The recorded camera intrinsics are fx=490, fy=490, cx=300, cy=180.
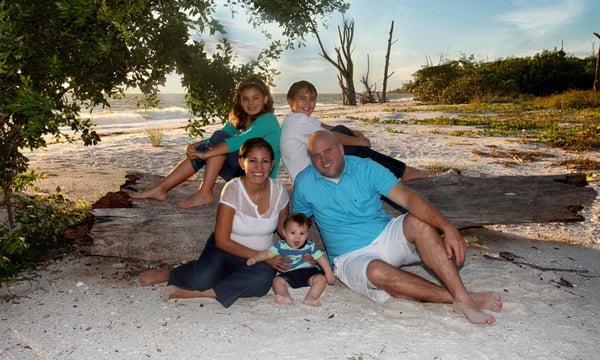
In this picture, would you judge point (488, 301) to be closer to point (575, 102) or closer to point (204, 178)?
point (204, 178)

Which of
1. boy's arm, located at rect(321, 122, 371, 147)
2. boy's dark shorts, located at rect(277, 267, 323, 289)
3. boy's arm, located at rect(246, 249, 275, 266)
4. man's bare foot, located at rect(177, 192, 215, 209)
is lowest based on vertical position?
boy's dark shorts, located at rect(277, 267, 323, 289)

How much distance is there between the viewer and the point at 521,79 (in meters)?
29.4

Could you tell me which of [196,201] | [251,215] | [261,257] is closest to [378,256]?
[261,257]

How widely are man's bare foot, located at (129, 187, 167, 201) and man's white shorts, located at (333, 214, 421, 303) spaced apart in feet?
7.75

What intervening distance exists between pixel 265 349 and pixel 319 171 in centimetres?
147

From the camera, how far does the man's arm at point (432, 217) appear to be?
12.1 ft

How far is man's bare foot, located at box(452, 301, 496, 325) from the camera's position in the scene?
3.66m

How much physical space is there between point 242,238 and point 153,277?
984 mm

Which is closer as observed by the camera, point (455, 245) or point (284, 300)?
point (455, 245)

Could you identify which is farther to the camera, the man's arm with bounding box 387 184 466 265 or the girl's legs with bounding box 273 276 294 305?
the girl's legs with bounding box 273 276 294 305

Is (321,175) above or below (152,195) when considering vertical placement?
above

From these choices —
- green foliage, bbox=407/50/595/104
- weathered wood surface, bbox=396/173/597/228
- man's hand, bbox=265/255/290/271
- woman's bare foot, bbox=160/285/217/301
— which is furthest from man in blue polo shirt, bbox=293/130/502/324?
green foliage, bbox=407/50/595/104

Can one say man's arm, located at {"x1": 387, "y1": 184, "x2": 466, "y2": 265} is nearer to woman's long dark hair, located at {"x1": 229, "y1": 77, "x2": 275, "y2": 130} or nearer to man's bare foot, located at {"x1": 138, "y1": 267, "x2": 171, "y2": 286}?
woman's long dark hair, located at {"x1": 229, "y1": 77, "x2": 275, "y2": 130}

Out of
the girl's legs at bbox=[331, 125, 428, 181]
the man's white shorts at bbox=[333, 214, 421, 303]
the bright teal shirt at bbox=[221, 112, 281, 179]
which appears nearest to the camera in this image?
the man's white shorts at bbox=[333, 214, 421, 303]
